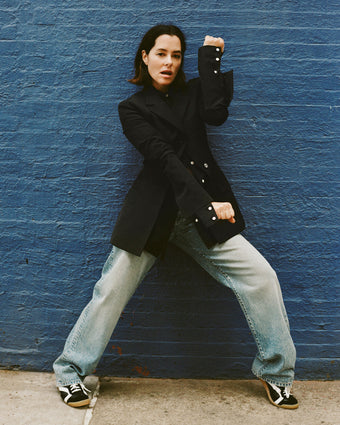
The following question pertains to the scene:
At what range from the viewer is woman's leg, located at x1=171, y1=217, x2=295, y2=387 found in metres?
3.03

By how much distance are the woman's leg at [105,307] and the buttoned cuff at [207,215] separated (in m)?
0.48

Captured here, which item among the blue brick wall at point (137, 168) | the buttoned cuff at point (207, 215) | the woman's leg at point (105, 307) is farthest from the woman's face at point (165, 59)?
the woman's leg at point (105, 307)

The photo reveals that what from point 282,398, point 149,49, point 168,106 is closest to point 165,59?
point 149,49

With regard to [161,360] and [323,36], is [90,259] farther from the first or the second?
[323,36]

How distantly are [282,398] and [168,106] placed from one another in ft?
6.06

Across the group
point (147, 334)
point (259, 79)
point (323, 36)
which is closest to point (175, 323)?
point (147, 334)

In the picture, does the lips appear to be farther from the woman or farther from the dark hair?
the dark hair

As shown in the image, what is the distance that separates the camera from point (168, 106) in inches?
123

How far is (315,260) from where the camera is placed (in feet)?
11.8

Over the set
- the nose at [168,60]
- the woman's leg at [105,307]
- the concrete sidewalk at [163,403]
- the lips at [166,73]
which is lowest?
the concrete sidewalk at [163,403]

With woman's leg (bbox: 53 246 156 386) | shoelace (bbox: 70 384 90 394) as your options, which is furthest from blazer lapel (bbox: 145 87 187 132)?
shoelace (bbox: 70 384 90 394)

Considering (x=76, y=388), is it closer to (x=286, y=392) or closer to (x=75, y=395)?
(x=75, y=395)

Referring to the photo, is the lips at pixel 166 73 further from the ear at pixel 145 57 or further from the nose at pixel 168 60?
the ear at pixel 145 57

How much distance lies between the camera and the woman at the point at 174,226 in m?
3.02
